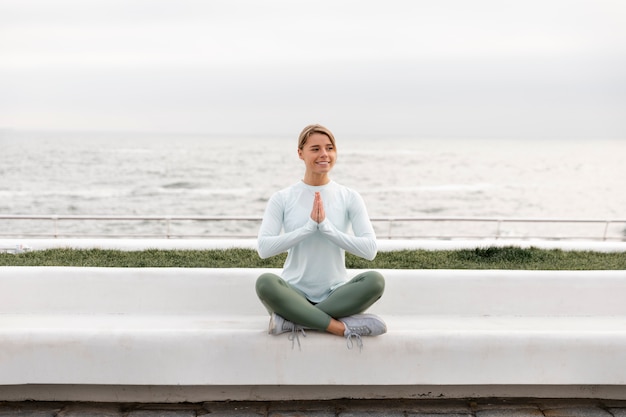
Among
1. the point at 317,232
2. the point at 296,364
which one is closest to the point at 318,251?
the point at 317,232

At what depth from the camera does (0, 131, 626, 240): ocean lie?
26.9 metres

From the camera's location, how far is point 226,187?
32469 mm

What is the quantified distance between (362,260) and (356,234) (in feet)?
7.21

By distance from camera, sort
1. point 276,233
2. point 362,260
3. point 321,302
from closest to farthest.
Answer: point 321,302 < point 276,233 < point 362,260

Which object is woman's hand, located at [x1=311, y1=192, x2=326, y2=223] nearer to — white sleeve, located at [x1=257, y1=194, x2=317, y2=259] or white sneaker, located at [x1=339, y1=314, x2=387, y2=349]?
white sleeve, located at [x1=257, y1=194, x2=317, y2=259]

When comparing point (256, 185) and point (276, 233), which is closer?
point (276, 233)

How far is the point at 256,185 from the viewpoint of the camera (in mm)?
33500

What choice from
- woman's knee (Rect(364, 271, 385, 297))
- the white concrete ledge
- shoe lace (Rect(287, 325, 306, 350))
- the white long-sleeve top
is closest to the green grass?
the white concrete ledge

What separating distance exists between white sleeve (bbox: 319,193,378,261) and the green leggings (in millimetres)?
125

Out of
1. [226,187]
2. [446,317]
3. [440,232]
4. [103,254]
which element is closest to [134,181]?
[226,187]

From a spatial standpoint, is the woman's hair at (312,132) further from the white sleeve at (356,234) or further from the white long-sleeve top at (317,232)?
the white sleeve at (356,234)

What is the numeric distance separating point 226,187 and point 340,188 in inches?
1174

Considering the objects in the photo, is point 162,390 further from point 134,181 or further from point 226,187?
point 134,181

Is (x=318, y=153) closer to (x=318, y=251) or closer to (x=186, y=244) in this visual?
(x=318, y=251)
